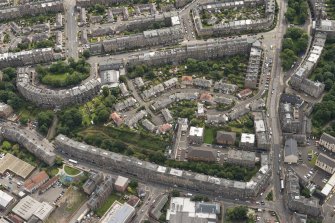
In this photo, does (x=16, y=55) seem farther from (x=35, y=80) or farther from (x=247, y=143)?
(x=247, y=143)

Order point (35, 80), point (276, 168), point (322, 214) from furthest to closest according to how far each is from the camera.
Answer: point (35, 80)
point (276, 168)
point (322, 214)

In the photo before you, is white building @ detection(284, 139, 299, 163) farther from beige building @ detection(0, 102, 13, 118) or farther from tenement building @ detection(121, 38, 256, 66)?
beige building @ detection(0, 102, 13, 118)

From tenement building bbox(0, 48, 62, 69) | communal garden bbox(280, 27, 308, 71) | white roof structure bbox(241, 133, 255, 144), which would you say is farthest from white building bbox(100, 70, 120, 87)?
communal garden bbox(280, 27, 308, 71)

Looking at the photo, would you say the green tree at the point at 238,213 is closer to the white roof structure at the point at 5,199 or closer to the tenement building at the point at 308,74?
the tenement building at the point at 308,74

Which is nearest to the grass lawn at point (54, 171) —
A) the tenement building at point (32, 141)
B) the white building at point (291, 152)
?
the tenement building at point (32, 141)

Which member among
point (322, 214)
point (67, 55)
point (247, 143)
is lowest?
point (322, 214)

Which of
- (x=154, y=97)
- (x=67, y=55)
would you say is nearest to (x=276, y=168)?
(x=154, y=97)
